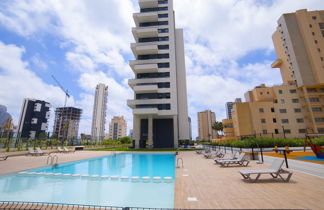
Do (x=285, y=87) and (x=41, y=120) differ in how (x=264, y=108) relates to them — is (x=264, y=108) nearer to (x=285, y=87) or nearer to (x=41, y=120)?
(x=285, y=87)

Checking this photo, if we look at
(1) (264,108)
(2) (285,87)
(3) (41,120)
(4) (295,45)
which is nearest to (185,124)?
(1) (264,108)

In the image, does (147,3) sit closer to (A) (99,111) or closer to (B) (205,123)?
(A) (99,111)

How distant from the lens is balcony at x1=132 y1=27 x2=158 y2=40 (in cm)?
3753

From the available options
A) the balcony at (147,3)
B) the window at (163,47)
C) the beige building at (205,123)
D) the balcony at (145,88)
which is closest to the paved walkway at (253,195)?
the balcony at (145,88)

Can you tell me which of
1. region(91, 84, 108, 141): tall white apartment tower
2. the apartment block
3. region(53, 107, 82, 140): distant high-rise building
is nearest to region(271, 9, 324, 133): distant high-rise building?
the apartment block

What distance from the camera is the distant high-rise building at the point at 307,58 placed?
37500 mm

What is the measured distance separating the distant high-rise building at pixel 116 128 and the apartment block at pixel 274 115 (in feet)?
358

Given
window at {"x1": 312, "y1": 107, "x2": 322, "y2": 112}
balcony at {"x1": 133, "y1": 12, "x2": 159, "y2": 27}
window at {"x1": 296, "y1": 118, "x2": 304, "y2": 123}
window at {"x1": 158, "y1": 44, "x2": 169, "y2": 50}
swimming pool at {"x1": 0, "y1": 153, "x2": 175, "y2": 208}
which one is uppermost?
balcony at {"x1": 133, "y1": 12, "x2": 159, "y2": 27}

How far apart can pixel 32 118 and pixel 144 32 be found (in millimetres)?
74164

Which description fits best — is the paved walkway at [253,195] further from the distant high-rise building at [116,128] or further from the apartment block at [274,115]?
the distant high-rise building at [116,128]

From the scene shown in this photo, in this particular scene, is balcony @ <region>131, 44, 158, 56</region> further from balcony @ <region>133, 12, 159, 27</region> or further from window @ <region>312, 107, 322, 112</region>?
window @ <region>312, 107, 322, 112</region>

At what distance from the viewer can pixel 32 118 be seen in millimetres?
73375

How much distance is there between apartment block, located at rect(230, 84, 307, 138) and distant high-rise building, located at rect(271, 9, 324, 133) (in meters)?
1.77

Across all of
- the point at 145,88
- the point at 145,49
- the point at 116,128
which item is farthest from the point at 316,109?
the point at 116,128
